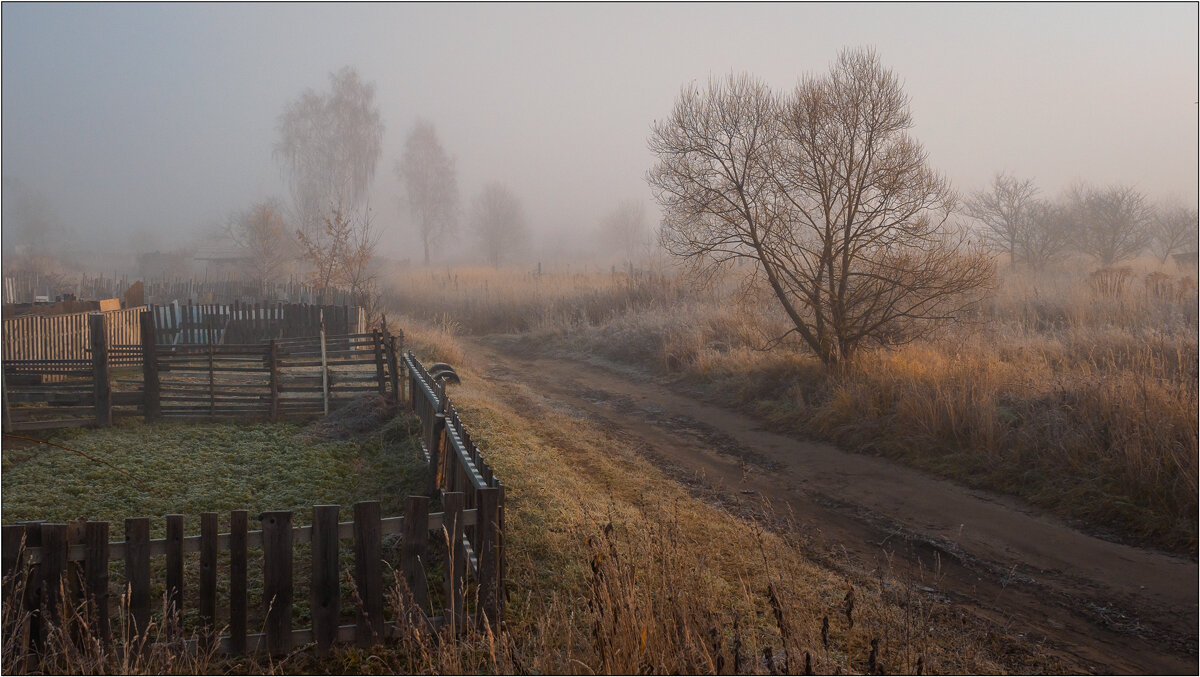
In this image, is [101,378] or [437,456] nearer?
[437,456]

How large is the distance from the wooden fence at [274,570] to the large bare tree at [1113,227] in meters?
32.6

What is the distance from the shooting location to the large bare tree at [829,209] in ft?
38.2

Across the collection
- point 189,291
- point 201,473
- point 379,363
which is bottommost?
point 201,473

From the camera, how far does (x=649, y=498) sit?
279 inches

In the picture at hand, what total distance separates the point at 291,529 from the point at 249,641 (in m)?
0.60

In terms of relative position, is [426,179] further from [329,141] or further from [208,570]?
[208,570]

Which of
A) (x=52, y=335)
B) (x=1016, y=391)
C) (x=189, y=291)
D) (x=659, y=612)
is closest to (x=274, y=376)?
(x=52, y=335)

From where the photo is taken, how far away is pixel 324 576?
13.4 feet

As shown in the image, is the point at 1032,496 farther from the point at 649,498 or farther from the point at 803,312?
the point at 803,312

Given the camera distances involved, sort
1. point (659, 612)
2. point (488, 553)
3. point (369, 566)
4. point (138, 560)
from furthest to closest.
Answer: point (488, 553) → point (369, 566) → point (138, 560) → point (659, 612)

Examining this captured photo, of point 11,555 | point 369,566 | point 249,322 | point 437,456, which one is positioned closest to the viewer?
point 11,555

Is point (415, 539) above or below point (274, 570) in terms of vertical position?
above

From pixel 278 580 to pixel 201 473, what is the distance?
4.09 m

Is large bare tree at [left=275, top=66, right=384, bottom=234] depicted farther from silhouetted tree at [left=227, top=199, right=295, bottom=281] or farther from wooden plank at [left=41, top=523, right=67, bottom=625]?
wooden plank at [left=41, top=523, right=67, bottom=625]
